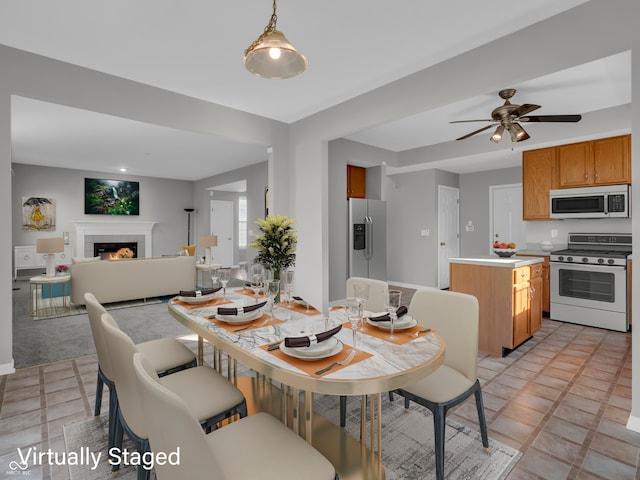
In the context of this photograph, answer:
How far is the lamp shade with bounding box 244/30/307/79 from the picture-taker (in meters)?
1.71

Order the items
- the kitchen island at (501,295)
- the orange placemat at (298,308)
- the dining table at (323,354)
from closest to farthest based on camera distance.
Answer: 1. the dining table at (323,354)
2. the orange placemat at (298,308)
3. the kitchen island at (501,295)

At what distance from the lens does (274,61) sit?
74.0 inches

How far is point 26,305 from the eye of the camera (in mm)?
5098

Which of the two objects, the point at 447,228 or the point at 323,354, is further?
the point at 447,228

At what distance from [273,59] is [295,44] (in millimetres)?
1096

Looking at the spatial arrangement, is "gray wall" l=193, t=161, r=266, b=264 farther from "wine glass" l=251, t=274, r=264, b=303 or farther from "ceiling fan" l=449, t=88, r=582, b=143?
"wine glass" l=251, t=274, r=264, b=303

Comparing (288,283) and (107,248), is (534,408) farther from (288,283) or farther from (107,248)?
(107,248)

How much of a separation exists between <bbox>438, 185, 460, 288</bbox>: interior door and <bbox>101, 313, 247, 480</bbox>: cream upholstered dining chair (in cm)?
542

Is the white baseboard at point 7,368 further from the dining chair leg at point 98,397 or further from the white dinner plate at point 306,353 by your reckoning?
the white dinner plate at point 306,353

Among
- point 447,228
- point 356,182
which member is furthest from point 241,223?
point 447,228

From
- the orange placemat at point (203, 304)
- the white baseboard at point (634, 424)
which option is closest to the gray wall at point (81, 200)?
the orange placemat at point (203, 304)

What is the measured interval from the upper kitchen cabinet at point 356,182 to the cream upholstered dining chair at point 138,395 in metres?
4.41

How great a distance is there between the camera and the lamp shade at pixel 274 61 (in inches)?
67.5

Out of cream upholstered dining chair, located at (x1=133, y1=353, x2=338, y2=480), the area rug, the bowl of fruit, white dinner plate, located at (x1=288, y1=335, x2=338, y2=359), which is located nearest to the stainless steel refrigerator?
the bowl of fruit
